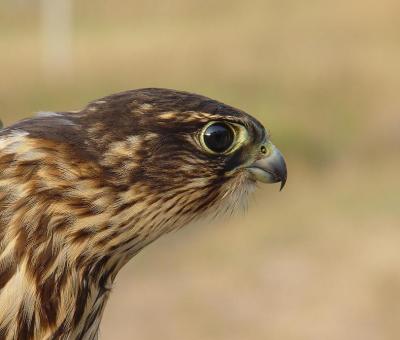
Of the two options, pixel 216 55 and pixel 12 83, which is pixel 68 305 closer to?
pixel 12 83

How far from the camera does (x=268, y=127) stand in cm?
1898

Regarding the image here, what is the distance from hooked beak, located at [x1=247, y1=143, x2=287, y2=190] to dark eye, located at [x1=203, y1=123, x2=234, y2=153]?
22cm

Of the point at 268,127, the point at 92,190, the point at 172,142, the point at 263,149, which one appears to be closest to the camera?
the point at 92,190

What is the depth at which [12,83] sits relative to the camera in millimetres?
23328

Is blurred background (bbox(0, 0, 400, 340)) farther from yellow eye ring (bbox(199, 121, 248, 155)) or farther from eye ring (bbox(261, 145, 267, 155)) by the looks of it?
yellow eye ring (bbox(199, 121, 248, 155))

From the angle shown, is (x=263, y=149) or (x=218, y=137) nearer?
(x=218, y=137)

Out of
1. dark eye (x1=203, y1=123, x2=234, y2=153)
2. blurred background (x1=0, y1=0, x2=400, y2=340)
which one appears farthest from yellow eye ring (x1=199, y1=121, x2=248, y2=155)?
blurred background (x1=0, y1=0, x2=400, y2=340)

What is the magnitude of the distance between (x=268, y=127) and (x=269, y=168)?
15.3m

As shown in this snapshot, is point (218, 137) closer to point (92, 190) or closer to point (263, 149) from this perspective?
point (263, 149)

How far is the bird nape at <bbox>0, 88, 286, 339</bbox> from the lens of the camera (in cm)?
309

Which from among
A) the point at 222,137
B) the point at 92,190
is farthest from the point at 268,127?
the point at 92,190

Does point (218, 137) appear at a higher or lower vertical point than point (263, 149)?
higher

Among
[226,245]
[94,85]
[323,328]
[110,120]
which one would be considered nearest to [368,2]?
[94,85]

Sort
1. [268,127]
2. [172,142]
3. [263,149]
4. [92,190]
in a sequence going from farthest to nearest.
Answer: [268,127] < [263,149] < [172,142] < [92,190]
